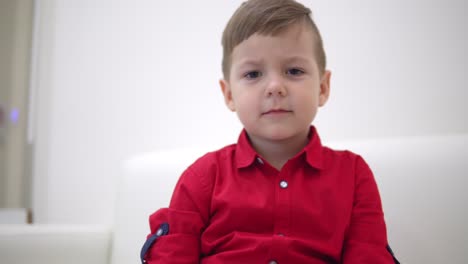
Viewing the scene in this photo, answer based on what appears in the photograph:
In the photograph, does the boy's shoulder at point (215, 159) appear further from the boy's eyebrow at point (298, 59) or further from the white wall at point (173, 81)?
the white wall at point (173, 81)

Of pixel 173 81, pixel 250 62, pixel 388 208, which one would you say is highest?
pixel 250 62

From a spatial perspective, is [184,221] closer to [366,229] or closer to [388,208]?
[366,229]

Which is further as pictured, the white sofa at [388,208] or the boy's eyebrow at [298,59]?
the white sofa at [388,208]

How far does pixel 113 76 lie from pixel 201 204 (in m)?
1.12

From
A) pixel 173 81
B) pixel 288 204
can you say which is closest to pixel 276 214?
pixel 288 204

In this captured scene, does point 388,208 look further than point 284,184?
Yes

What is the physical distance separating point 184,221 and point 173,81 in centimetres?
88

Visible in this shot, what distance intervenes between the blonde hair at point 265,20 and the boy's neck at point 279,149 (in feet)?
0.57

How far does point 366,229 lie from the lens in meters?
0.69

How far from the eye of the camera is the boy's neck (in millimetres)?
783

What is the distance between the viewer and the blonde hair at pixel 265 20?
0.70 m

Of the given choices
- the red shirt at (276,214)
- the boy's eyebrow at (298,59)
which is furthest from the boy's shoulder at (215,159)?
the boy's eyebrow at (298,59)

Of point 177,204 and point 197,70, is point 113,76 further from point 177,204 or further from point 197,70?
point 177,204

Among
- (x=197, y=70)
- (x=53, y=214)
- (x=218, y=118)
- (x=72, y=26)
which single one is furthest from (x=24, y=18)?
→ (x=218, y=118)
